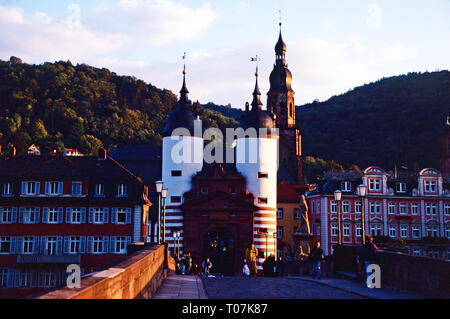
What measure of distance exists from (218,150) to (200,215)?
26586 millimetres

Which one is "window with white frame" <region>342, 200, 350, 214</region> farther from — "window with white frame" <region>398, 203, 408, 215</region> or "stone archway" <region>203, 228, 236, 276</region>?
"stone archway" <region>203, 228, 236, 276</region>

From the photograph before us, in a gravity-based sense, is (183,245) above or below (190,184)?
below

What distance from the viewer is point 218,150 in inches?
3393

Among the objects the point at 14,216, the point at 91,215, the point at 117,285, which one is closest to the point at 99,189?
the point at 91,215

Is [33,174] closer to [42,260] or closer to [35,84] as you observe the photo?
[42,260]

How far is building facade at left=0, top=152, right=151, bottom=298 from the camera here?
2264 inches

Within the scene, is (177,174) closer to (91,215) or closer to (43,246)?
(91,215)

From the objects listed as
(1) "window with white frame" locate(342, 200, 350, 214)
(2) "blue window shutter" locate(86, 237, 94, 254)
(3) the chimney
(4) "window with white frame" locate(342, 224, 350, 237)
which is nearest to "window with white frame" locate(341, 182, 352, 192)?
(1) "window with white frame" locate(342, 200, 350, 214)

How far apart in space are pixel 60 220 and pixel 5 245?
5.63 metres

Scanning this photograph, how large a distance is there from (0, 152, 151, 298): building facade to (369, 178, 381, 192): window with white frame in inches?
1240

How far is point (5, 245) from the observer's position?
5806 cm

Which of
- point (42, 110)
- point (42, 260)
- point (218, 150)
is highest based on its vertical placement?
point (42, 110)

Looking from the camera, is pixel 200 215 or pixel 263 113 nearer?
pixel 200 215
